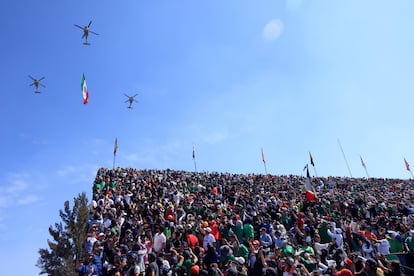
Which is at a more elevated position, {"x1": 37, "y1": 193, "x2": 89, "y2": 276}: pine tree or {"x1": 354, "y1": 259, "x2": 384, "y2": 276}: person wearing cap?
{"x1": 37, "y1": 193, "x2": 89, "y2": 276}: pine tree

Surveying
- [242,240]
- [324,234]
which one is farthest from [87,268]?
[324,234]

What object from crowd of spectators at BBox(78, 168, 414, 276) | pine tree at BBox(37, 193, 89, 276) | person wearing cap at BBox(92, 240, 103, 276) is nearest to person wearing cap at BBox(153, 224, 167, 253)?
crowd of spectators at BBox(78, 168, 414, 276)

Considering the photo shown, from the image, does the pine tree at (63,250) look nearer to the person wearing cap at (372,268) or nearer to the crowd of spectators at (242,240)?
the crowd of spectators at (242,240)

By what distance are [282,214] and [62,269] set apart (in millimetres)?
30774

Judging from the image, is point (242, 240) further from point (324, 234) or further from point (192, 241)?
point (324, 234)

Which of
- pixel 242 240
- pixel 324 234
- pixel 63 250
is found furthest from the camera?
pixel 63 250

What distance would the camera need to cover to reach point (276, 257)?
8.72 metres

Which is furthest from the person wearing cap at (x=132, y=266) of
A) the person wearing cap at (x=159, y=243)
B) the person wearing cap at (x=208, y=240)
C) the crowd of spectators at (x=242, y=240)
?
the person wearing cap at (x=208, y=240)

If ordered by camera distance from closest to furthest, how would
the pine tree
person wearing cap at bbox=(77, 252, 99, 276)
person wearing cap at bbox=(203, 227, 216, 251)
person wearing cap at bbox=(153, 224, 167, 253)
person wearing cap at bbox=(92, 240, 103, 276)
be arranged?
1. person wearing cap at bbox=(77, 252, 99, 276)
2. person wearing cap at bbox=(92, 240, 103, 276)
3. person wearing cap at bbox=(203, 227, 216, 251)
4. person wearing cap at bbox=(153, 224, 167, 253)
5. the pine tree

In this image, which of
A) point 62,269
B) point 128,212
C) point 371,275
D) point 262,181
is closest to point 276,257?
point 371,275

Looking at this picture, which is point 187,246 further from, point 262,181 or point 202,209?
point 262,181

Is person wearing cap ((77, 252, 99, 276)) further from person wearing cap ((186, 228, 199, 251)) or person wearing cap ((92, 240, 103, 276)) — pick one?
person wearing cap ((186, 228, 199, 251))

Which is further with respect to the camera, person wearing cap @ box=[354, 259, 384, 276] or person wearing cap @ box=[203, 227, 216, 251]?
person wearing cap @ box=[203, 227, 216, 251]

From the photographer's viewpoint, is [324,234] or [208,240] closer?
[208,240]
